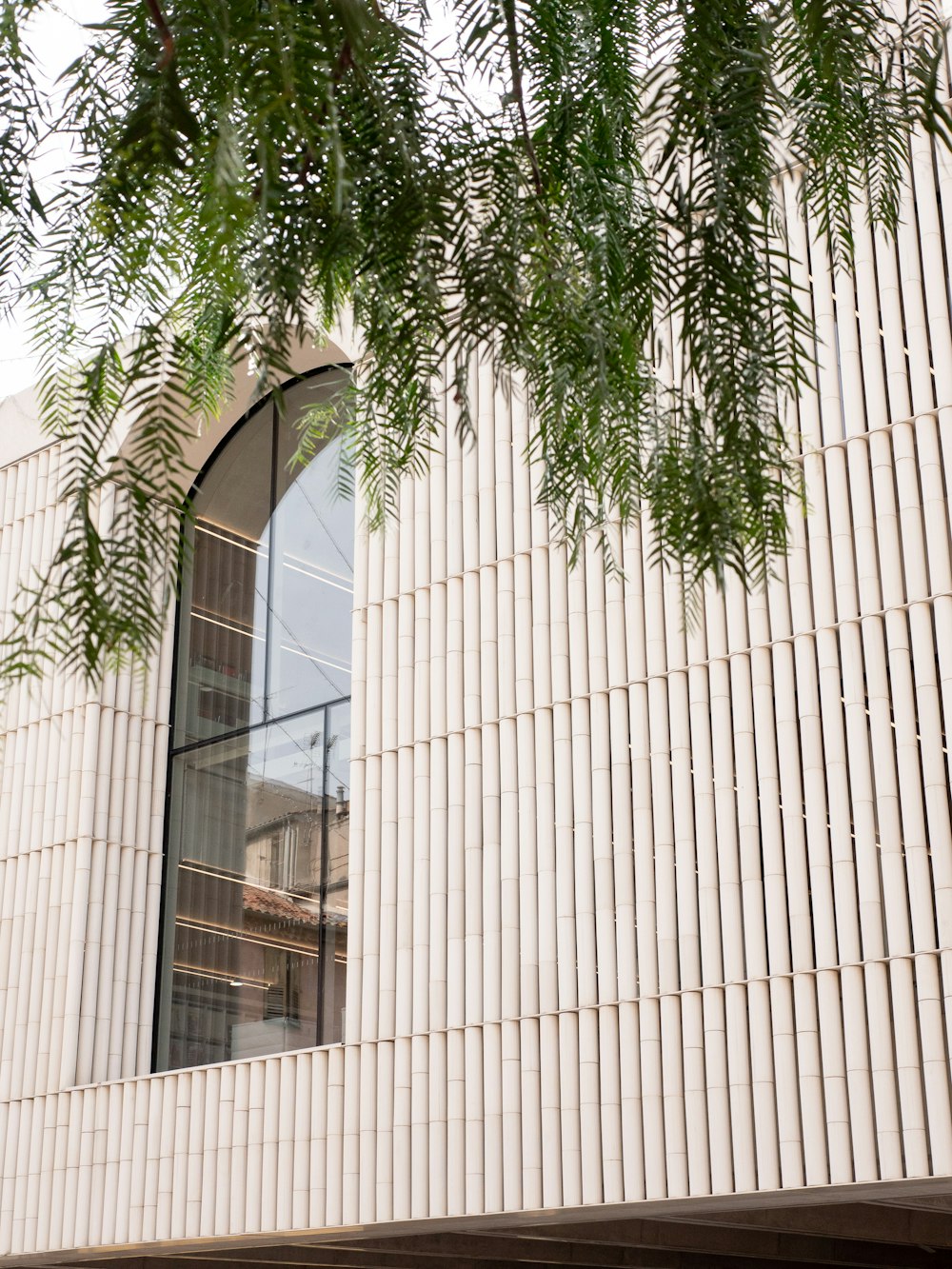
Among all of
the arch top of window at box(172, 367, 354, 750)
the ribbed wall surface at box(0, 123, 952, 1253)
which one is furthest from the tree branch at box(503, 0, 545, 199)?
the arch top of window at box(172, 367, 354, 750)

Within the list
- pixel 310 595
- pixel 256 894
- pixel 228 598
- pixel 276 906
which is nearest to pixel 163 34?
pixel 276 906

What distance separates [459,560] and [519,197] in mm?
7080

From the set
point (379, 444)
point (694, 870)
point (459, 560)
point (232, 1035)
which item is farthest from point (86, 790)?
point (379, 444)

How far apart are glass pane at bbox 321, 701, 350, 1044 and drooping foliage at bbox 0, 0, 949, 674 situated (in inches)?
294

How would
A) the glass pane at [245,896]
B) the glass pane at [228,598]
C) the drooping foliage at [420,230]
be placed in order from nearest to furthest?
the drooping foliage at [420,230], the glass pane at [245,896], the glass pane at [228,598]

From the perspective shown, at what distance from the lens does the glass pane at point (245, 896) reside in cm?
955

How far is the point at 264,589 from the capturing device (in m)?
10.7

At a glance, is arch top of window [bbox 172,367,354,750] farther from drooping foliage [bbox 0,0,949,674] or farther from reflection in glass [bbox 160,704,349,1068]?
drooping foliage [bbox 0,0,949,674]

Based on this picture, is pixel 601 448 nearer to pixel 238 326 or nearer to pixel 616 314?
pixel 616 314

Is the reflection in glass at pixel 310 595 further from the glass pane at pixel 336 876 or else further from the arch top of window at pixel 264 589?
the glass pane at pixel 336 876

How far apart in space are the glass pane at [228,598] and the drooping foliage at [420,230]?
8.72m

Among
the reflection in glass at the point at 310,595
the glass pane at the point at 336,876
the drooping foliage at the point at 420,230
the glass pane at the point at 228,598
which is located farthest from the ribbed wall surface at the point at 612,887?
the drooping foliage at the point at 420,230

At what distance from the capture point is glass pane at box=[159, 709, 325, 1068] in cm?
955

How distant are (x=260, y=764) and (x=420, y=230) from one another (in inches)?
347
